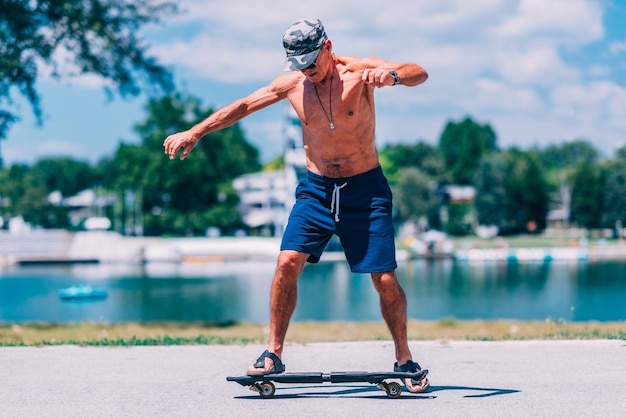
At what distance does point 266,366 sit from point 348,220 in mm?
990

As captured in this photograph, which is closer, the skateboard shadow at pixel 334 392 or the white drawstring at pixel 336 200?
the skateboard shadow at pixel 334 392

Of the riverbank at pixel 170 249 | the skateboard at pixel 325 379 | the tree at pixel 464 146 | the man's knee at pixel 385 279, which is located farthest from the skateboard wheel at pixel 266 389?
the tree at pixel 464 146

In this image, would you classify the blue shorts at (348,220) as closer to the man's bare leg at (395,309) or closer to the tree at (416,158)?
the man's bare leg at (395,309)

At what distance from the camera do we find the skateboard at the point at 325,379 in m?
4.94

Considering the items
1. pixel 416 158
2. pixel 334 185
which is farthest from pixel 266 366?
pixel 416 158

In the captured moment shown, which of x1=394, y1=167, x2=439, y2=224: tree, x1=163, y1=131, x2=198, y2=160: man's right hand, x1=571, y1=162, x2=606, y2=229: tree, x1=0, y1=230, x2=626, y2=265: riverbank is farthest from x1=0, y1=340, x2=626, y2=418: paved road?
x1=394, y1=167, x2=439, y2=224: tree

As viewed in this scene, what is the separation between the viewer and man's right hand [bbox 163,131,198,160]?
512cm

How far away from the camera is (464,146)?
487 feet

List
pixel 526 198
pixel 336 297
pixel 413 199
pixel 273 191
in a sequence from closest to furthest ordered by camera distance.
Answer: pixel 336 297 → pixel 526 198 → pixel 413 199 → pixel 273 191

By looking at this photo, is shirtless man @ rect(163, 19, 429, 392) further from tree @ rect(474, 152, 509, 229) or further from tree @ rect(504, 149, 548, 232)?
tree @ rect(474, 152, 509, 229)

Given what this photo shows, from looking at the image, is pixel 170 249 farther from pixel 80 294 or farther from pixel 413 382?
pixel 413 382

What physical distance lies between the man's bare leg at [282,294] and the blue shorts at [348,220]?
69mm

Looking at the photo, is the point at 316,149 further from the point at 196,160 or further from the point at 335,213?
the point at 196,160

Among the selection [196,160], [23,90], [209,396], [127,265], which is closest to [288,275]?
[209,396]
